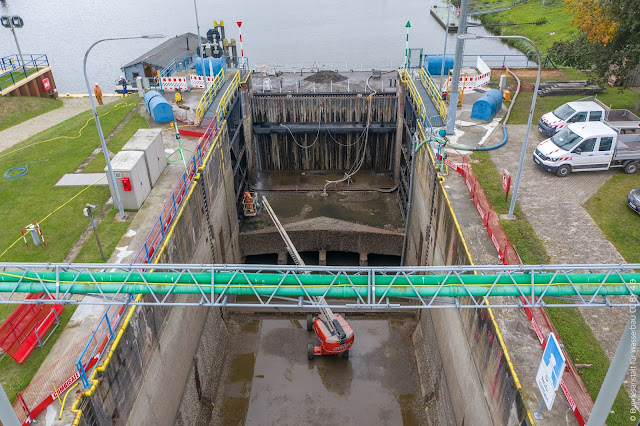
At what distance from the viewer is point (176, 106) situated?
3016 centimetres

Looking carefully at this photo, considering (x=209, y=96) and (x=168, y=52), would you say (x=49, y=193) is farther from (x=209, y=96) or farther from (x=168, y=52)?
(x=168, y=52)

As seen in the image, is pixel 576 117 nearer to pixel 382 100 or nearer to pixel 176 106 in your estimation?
pixel 382 100

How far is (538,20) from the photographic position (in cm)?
6869

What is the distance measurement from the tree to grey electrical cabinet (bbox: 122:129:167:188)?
78.0 feet

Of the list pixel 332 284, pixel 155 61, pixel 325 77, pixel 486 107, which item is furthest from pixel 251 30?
pixel 332 284

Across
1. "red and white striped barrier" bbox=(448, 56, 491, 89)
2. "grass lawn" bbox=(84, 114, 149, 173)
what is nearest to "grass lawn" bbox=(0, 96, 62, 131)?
"grass lawn" bbox=(84, 114, 149, 173)

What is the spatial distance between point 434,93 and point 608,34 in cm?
953

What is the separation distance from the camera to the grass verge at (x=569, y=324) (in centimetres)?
1283

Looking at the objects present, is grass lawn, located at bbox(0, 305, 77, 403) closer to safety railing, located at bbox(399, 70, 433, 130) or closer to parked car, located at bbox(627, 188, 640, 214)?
safety railing, located at bbox(399, 70, 433, 130)

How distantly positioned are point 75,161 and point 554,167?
24153 millimetres

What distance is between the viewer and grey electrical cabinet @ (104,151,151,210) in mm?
19734

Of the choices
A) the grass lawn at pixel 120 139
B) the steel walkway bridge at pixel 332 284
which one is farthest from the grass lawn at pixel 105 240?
the steel walkway bridge at pixel 332 284

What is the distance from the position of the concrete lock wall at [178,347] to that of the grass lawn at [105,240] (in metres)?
2.42

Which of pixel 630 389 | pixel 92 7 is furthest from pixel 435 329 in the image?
pixel 92 7
